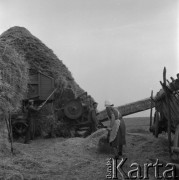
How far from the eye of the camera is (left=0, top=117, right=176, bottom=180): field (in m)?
6.52

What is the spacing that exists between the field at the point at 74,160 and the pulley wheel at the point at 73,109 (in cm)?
440

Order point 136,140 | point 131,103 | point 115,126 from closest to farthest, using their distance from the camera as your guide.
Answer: point 115,126
point 136,140
point 131,103

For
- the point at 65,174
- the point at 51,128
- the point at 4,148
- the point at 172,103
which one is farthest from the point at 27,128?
the point at 172,103

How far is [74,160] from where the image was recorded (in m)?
8.20

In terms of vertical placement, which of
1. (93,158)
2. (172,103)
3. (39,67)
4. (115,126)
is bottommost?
(93,158)

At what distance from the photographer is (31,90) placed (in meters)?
15.1

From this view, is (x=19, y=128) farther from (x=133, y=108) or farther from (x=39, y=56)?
(x=133, y=108)

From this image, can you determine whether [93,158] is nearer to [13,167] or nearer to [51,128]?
[13,167]

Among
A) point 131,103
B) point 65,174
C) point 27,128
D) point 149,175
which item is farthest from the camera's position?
point 131,103

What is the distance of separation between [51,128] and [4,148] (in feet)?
22.1

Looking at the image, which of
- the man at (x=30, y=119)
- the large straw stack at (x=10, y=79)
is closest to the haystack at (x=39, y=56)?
the man at (x=30, y=119)

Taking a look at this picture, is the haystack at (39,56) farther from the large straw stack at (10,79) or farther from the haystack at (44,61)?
the large straw stack at (10,79)

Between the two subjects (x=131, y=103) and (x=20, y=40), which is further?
(x=20, y=40)

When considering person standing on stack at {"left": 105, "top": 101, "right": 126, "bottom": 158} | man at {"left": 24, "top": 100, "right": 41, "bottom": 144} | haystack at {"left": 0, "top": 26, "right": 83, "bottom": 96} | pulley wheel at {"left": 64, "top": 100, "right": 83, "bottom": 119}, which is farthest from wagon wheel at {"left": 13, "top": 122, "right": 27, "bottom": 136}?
person standing on stack at {"left": 105, "top": 101, "right": 126, "bottom": 158}
